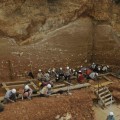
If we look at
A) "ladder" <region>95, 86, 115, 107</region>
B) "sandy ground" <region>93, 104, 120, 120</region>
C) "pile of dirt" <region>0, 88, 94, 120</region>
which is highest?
"pile of dirt" <region>0, 88, 94, 120</region>

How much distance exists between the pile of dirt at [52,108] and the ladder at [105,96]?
113 cm

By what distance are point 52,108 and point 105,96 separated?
418cm

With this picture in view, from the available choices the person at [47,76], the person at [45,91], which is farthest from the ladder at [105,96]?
the person at [45,91]

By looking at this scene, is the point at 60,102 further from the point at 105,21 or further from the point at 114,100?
the point at 105,21

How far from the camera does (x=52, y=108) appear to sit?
19125 millimetres

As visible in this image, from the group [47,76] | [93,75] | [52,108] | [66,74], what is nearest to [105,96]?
[93,75]

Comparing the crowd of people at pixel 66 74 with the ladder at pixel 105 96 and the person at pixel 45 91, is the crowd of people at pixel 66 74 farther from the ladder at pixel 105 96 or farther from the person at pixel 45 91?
the ladder at pixel 105 96

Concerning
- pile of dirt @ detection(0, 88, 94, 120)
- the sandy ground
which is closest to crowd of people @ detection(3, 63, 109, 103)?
pile of dirt @ detection(0, 88, 94, 120)

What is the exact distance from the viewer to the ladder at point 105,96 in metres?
22.0

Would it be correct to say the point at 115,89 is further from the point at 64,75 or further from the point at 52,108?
the point at 52,108

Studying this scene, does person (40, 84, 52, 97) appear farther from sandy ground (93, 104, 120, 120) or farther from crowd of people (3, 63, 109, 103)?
sandy ground (93, 104, 120, 120)

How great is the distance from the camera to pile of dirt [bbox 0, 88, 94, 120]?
60.0 ft

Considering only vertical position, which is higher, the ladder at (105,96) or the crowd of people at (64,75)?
the crowd of people at (64,75)

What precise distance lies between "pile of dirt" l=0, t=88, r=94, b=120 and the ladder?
1128mm
